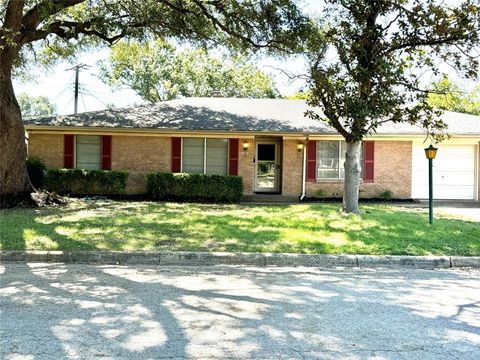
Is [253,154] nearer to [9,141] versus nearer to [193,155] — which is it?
[193,155]

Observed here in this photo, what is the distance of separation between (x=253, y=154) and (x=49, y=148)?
794 cm

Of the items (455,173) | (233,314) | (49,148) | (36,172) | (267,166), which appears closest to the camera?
(233,314)

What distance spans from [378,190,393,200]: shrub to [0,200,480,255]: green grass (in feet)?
17.3

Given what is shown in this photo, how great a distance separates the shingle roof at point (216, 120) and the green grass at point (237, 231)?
515cm

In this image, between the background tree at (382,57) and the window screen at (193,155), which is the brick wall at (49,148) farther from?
the background tree at (382,57)

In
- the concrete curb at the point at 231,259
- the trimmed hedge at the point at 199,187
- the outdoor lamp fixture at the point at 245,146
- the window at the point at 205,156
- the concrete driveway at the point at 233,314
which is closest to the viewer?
the concrete driveway at the point at 233,314

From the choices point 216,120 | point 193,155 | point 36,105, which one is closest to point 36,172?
point 193,155

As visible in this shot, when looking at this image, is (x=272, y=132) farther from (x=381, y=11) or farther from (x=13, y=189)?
(x=13, y=189)

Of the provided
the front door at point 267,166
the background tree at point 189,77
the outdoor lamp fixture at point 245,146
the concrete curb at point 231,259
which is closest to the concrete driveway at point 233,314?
the concrete curb at point 231,259

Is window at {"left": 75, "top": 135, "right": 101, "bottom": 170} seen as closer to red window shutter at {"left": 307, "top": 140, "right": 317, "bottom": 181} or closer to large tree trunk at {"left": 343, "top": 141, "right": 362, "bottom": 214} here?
red window shutter at {"left": 307, "top": 140, "right": 317, "bottom": 181}

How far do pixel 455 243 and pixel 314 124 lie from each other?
9.92 meters

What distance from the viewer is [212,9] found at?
47.4ft

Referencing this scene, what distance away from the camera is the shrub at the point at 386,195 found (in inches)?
680

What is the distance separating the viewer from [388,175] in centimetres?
1748
